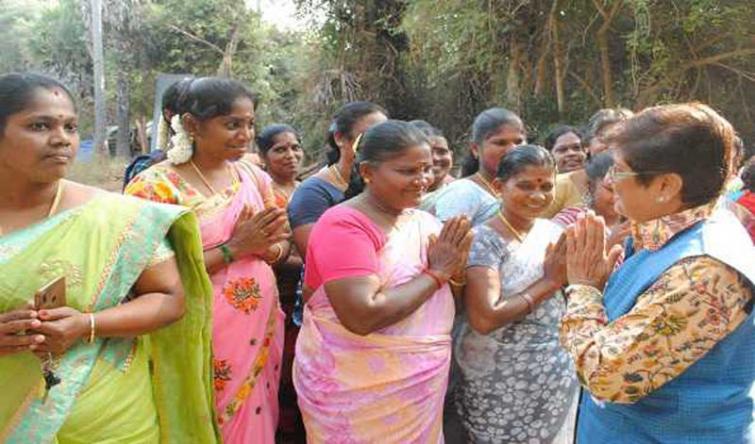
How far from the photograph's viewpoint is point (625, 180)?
1.72 m

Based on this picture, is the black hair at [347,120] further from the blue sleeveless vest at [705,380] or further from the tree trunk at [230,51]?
the tree trunk at [230,51]

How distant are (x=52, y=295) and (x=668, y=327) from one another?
1481mm

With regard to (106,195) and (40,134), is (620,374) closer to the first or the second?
(106,195)

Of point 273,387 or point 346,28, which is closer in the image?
point 273,387

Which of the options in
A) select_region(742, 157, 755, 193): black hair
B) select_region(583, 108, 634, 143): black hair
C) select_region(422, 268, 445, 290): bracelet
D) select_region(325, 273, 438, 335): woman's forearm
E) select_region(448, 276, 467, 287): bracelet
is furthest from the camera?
select_region(583, 108, 634, 143): black hair

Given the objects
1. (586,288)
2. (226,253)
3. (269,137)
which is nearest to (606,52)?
(269,137)

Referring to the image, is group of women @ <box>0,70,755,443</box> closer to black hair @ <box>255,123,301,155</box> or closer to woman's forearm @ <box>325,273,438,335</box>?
woman's forearm @ <box>325,273,438,335</box>

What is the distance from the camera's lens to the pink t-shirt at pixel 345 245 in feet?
7.28

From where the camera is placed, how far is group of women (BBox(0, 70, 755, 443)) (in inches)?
64.2

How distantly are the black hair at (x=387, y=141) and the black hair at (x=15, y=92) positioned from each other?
1.05 metres

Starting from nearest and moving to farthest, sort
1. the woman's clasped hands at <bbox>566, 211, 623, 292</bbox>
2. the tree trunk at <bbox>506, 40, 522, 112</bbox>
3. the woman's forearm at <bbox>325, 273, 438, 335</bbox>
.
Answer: the woman's clasped hands at <bbox>566, 211, 623, 292</bbox>
the woman's forearm at <bbox>325, 273, 438, 335</bbox>
the tree trunk at <bbox>506, 40, 522, 112</bbox>

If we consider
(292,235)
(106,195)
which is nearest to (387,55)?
(292,235)

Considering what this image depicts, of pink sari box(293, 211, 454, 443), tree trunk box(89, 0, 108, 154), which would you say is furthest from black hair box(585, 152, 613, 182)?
tree trunk box(89, 0, 108, 154)

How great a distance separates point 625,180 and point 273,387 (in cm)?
168
